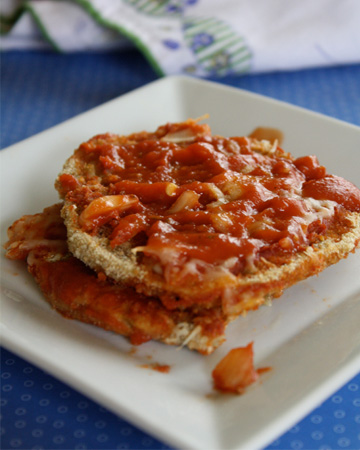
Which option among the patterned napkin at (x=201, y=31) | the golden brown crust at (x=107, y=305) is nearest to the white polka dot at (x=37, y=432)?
the golden brown crust at (x=107, y=305)

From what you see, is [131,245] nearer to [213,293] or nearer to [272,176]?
[213,293]

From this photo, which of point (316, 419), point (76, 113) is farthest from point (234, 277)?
point (76, 113)

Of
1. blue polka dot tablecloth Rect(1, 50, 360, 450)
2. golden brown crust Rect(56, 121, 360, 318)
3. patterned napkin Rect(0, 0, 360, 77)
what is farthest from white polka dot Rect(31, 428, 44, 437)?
patterned napkin Rect(0, 0, 360, 77)

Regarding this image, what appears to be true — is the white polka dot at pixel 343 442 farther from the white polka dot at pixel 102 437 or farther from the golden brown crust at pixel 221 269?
the white polka dot at pixel 102 437

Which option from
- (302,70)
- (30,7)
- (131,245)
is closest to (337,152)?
(131,245)

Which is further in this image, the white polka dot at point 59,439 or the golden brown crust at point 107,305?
the golden brown crust at point 107,305

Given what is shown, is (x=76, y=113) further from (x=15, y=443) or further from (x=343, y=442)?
(x=343, y=442)
